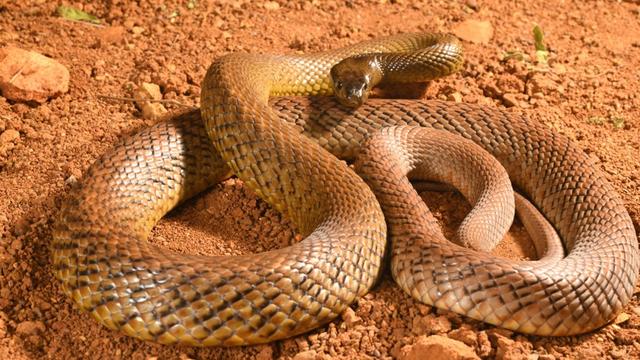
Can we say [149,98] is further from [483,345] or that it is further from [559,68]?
A: [559,68]

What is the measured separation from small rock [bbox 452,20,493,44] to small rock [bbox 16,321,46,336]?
4984 millimetres

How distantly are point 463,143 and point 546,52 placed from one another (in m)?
2.16

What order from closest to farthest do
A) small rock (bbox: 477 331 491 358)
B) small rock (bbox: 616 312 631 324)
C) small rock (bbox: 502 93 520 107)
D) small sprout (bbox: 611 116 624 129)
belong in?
small rock (bbox: 477 331 491 358), small rock (bbox: 616 312 631 324), small sprout (bbox: 611 116 624 129), small rock (bbox: 502 93 520 107)

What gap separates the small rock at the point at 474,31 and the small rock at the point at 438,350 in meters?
4.19

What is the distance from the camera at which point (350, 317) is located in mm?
4512

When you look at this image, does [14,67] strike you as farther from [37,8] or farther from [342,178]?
[342,178]

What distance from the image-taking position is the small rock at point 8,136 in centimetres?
592

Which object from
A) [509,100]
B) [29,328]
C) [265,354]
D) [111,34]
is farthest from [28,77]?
[509,100]

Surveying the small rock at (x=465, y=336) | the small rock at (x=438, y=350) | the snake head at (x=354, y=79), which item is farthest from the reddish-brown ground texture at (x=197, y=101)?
the snake head at (x=354, y=79)

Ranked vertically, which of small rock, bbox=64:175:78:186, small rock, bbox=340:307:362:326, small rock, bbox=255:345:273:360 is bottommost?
small rock, bbox=255:345:273:360

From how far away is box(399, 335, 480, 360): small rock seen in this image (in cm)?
408

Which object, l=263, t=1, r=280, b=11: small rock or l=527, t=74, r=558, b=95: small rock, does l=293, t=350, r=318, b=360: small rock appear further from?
l=263, t=1, r=280, b=11: small rock

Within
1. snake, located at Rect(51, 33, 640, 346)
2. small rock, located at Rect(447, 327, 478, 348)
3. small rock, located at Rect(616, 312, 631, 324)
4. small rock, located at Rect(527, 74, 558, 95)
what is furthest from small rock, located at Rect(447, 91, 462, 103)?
small rock, located at Rect(447, 327, 478, 348)

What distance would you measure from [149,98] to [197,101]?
40 centimetres
